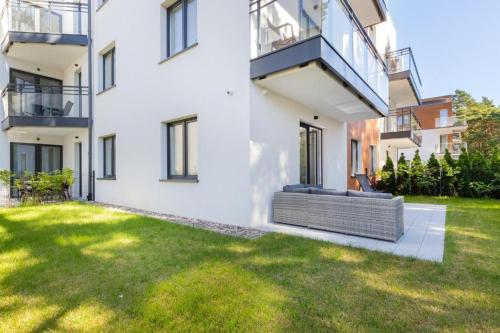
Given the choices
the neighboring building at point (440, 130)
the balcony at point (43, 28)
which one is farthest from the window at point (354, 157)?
the neighboring building at point (440, 130)

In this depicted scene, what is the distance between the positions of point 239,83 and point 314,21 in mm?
1799

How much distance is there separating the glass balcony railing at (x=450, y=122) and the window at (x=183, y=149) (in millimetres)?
32322

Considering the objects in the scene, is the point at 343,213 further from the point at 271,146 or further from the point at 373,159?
the point at 373,159

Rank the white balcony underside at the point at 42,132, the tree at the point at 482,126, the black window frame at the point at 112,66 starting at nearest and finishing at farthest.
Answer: the black window frame at the point at 112,66
the white balcony underside at the point at 42,132
the tree at the point at 482,126

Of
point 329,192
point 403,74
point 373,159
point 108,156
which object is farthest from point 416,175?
point 108,156

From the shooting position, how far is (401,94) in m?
14.6

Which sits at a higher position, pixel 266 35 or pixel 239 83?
pixel 266 35

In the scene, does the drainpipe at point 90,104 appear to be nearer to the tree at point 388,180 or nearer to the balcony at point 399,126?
the tree at point 388,180

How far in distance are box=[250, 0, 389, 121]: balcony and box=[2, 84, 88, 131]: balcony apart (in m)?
8.28

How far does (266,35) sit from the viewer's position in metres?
5.79

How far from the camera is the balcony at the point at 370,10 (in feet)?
34.1

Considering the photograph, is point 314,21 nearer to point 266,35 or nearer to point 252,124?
point 266,35

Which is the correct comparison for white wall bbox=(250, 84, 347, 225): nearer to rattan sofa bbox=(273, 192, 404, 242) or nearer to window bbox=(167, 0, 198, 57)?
rattan sofa bbox=(273, 192, 404, 242)

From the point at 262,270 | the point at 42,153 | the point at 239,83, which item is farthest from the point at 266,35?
the point at 42,153
